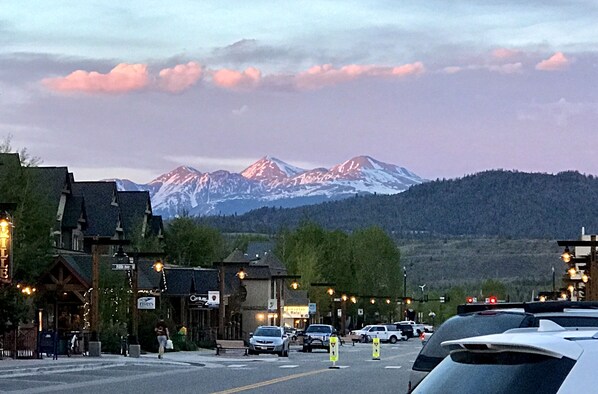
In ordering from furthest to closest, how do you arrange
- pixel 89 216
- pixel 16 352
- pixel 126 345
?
pixel 89 216
pixel 126 345
pixel 16 352

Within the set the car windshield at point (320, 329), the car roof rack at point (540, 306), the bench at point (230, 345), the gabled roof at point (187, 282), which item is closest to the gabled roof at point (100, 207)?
the gabled roof at point (187, 282)

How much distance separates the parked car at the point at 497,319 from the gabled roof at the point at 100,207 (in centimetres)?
6418

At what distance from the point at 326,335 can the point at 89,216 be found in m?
17.5

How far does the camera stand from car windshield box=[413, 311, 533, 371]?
1398 cm

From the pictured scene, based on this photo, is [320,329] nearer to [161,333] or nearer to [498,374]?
[161,333]

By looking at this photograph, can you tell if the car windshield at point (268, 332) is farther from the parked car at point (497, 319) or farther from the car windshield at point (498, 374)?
the car windshield at point (498, 374)

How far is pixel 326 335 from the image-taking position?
243 feet

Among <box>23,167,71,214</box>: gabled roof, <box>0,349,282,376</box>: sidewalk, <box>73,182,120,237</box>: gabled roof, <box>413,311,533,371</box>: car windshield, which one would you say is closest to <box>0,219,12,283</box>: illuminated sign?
<box>0,349,282,376</box>: sidewalk

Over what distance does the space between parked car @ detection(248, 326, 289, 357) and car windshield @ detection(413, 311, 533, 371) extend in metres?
47.1

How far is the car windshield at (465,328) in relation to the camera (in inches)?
550

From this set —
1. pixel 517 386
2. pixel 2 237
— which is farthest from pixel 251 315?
pixel 517 386

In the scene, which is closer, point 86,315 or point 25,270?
point 25,270

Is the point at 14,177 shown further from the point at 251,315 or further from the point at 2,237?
the point at 251,315

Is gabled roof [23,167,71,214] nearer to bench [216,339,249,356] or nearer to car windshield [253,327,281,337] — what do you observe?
bench [216,339,249,356]
